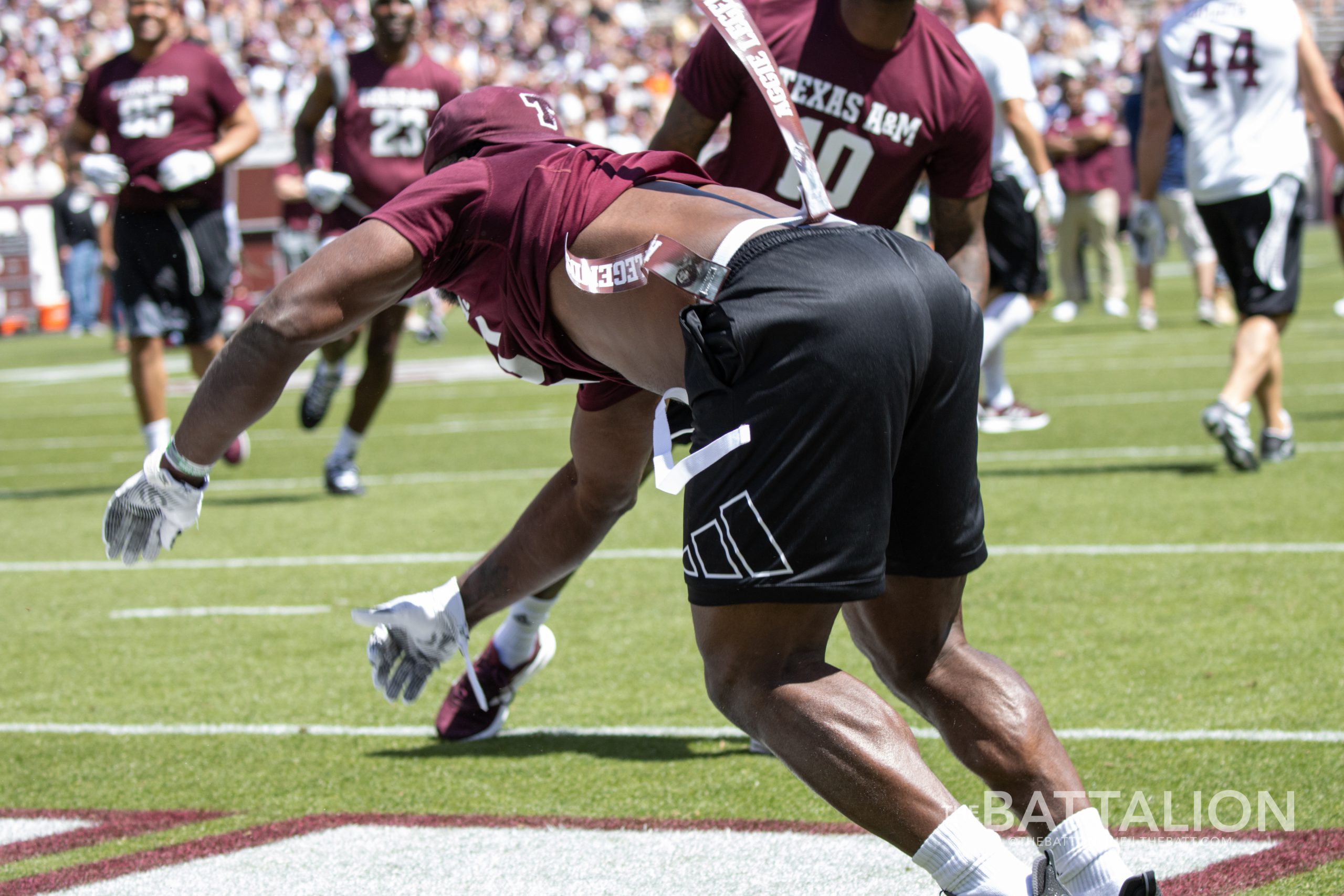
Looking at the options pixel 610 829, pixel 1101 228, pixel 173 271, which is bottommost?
pixel 1101 228

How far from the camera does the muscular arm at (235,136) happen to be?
349 inches

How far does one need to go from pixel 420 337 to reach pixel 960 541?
692 inches

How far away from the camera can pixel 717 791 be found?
3.77 m

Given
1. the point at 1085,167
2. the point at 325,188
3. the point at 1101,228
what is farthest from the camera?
the point at 1101,228

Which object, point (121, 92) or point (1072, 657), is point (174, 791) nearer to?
point (1072, 657)

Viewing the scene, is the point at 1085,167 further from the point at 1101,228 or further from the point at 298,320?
the point at 298,320

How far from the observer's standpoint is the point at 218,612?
593 cm

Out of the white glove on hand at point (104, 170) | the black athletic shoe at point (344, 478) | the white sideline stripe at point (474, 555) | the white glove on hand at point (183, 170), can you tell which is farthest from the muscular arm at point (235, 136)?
the white sideline stripe at point (474, 555)

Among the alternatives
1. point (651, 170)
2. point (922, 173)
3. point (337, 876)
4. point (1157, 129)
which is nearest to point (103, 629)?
point (337, 876)

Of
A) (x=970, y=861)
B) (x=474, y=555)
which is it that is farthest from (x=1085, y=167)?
(x=970, y=861)

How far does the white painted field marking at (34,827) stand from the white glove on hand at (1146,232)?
1367cm

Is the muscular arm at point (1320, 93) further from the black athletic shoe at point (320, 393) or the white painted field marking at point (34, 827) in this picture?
the white painted field marking at point (34, 827)

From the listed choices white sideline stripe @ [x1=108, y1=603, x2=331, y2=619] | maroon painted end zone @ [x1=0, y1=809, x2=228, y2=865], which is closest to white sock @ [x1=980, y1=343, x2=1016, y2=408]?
white sideline stripe @ [x1=108, y1=603, x2=331, y2=619]

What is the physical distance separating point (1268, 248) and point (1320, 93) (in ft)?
2.60
